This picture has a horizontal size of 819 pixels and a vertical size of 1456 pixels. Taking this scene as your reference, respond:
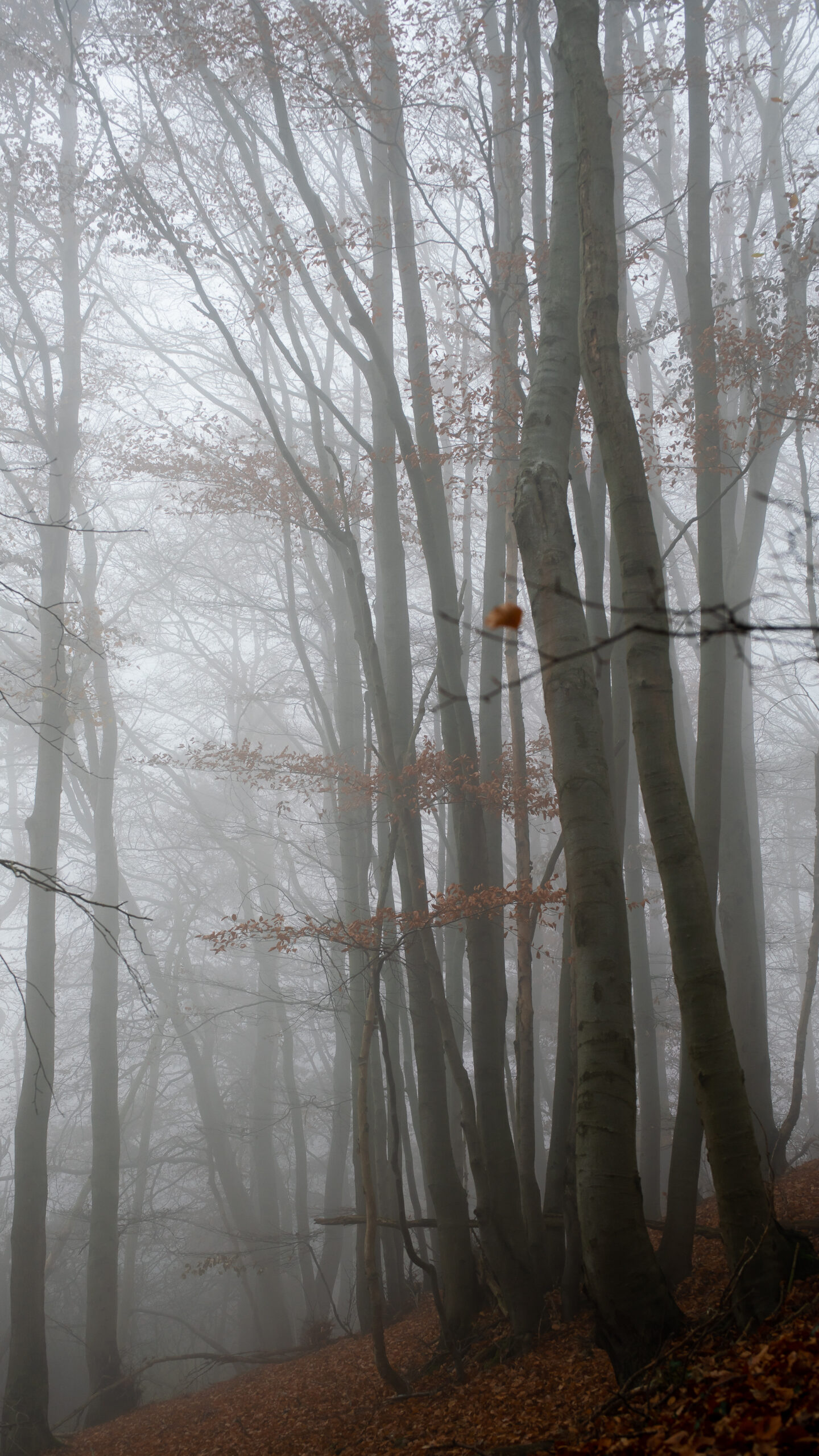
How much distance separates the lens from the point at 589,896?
11.7 feet

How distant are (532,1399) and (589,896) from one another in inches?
92.8

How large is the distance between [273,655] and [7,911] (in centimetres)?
852

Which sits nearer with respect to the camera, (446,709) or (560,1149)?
(560,1149)

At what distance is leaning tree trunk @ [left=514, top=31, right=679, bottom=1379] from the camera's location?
10.5 feet

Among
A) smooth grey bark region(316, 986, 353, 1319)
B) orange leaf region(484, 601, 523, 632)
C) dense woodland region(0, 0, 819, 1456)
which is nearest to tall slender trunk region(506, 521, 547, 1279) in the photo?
dense woodland region(0, 0, 819, 1456)

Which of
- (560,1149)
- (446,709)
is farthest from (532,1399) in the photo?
(446,709)

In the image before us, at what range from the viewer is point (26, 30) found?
10.2 m

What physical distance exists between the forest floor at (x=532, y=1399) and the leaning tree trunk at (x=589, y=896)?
0.28 metres

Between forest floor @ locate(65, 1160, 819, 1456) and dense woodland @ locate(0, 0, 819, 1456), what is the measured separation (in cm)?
24

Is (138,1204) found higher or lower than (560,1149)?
lower

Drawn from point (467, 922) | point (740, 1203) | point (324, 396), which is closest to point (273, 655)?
point (324, 396)

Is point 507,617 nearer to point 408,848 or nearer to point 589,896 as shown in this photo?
point 589,896

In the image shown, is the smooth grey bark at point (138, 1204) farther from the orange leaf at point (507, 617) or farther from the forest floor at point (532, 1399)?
the orange leaf at point (507, 617)

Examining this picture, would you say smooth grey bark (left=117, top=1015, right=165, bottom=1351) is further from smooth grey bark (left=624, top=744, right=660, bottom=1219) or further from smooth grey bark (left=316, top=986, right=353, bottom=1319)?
smooth grey bark (left=624, top=744, right=660, bottom=1219)
